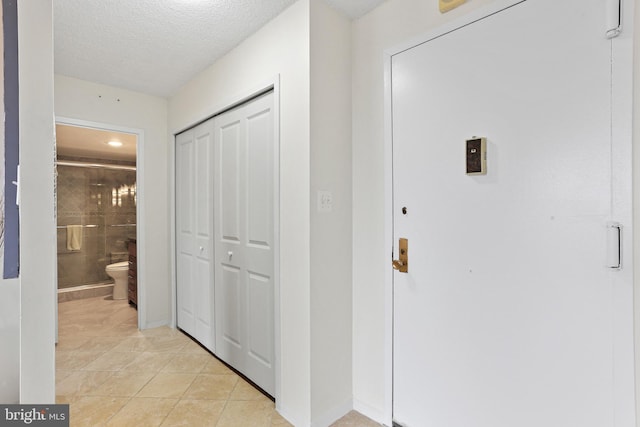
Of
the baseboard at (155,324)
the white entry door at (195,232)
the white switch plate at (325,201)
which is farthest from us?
the baseboard at (155,324)

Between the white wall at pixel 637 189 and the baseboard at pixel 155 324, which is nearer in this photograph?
the white wall at pixel 637 189

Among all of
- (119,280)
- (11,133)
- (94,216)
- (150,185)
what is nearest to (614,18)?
(11,133)

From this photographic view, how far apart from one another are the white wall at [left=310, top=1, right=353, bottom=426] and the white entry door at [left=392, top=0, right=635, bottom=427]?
1.07 feet

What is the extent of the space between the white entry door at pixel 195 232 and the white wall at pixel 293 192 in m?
1.02

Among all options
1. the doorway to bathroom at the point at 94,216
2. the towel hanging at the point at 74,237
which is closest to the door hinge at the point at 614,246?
the doorway to bathroom at the point at 94,216

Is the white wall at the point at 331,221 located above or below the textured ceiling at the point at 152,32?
below

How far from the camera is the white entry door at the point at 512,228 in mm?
1129

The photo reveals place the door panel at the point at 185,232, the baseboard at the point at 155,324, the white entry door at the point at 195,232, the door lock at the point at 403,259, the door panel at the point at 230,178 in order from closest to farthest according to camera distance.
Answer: the door lock at the point at 403,259 → the door panel at the point at 230,178 → the white entry door at the point at 195,232 → the door panel at the point at 185,232 → the baseboard at the point at 155,324

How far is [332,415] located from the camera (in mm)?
1807

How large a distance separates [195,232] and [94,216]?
3.23 meters

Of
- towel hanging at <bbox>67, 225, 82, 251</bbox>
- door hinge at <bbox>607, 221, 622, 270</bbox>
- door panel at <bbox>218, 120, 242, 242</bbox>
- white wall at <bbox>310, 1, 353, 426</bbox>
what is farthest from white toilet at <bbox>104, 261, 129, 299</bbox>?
door hinge at <bbox>607, 221, 622, 270</bbox>

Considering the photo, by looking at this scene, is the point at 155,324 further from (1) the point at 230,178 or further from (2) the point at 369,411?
(2) the point at 369,411

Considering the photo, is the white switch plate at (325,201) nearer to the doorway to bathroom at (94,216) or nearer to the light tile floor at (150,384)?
the light tile floor at (150,384)

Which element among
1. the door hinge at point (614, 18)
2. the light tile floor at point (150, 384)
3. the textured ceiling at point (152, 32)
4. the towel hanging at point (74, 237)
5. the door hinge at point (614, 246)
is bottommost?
the light tile floor at point (150, 384)
